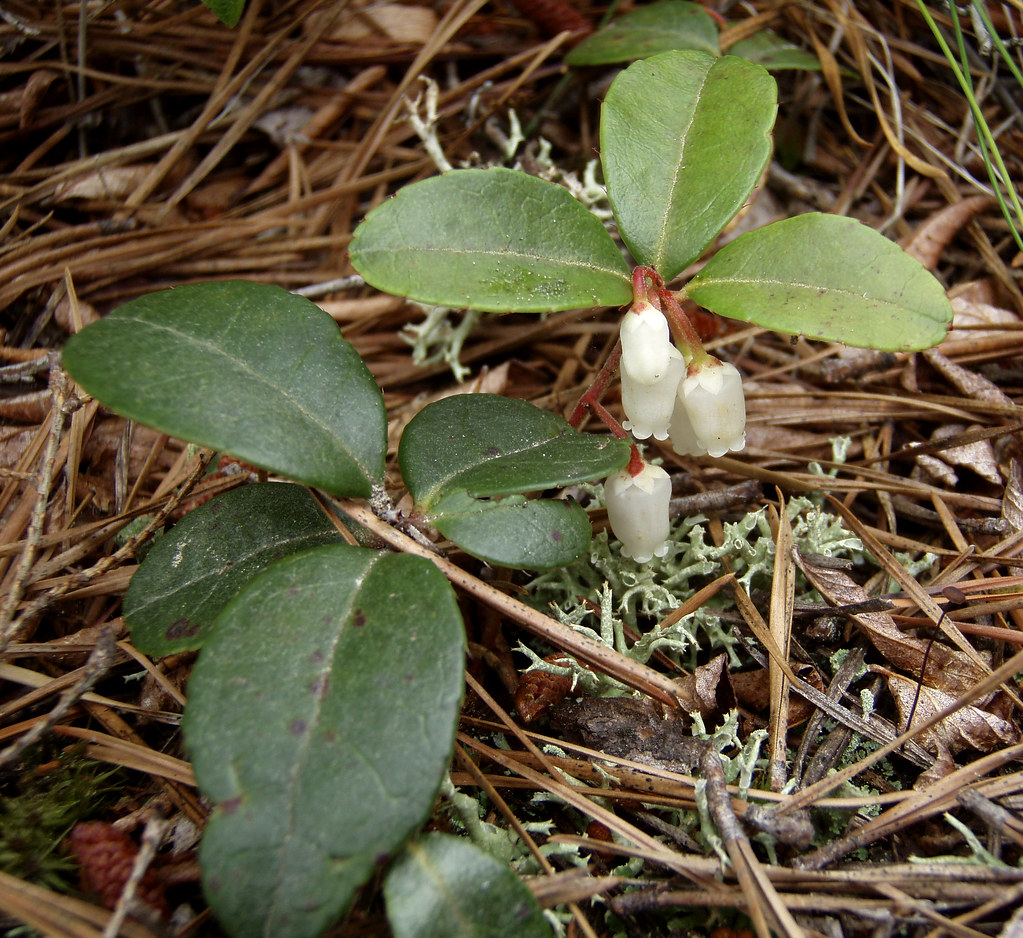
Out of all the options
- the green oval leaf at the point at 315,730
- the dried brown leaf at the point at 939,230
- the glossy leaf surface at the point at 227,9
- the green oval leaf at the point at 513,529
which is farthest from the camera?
the dried brown leaf at the point at 939,230

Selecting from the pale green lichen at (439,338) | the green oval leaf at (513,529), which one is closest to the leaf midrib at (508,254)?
the green oval leaf at (513,529)

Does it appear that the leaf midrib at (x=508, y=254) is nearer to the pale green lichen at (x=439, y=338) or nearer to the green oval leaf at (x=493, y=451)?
the green oval leaf at (x=493, y=451)

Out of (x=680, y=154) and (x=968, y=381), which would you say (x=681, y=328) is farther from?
(x=968, y=381)

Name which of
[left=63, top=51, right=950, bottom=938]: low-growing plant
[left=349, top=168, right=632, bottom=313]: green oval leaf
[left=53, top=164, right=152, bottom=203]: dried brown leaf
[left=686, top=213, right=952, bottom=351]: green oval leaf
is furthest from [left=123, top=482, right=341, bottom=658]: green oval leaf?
[left=53, top=164, right=152, bottom=203]: dried brown leaf

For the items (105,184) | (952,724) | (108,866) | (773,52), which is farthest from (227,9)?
(952,724)

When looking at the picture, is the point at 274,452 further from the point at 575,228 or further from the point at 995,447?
the point at 995,447

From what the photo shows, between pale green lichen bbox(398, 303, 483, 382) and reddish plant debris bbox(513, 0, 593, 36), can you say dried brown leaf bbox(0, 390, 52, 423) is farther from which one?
reddish plant debris bbox(513, 0, 593, 36)
